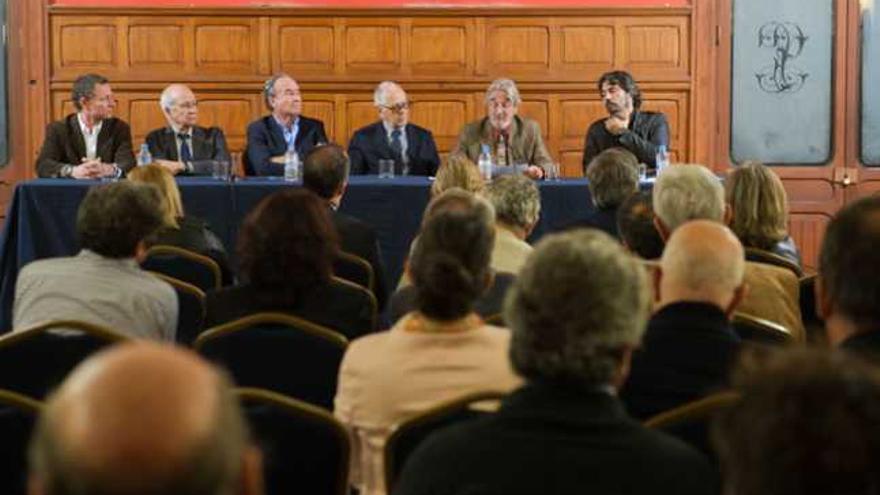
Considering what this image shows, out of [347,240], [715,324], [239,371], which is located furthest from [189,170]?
[715,324]

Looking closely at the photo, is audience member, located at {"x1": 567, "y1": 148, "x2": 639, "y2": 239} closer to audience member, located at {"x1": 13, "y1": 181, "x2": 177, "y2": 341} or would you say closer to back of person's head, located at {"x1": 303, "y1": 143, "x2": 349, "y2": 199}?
back of person's head, located at {"x1": 303, "y1": 143, "x2": 349, "y2": 199}

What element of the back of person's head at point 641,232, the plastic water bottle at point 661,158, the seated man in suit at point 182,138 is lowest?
the back of person's head at point 641,232

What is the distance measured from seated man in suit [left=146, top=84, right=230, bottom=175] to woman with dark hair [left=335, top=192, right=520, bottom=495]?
5078mm

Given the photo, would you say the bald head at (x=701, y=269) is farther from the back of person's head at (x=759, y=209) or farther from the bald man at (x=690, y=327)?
the back of person's head at (x=759, y=209)

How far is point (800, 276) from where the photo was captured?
446 centimetres

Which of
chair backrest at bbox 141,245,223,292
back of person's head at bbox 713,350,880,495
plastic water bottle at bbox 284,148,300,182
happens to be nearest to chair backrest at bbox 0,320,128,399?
chair backrest at bbox 141,245,223,292

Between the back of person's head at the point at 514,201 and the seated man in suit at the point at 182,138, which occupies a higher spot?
the seated man in suit at the point at 182,138

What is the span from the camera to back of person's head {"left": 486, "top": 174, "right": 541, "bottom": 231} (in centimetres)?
471

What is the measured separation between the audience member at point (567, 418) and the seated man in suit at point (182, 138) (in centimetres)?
583

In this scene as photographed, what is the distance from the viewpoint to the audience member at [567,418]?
1893 millimetres

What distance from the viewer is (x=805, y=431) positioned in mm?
1301

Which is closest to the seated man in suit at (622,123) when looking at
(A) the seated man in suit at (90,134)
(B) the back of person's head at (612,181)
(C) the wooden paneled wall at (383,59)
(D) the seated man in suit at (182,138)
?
(C) the wooden paneled wall at (383,59)

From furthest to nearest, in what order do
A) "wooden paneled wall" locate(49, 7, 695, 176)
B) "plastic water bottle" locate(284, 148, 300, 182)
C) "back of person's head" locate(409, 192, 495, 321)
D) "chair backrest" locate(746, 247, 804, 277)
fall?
"wooden paneled wall" locate(49, 7, 695, 176) → "plastic water bottle" locate(284, 148, 300, 182) → "chair backrest" locate(746, 247, 804, 277) → "back of person's head" locate(409, 192, 495, 321)

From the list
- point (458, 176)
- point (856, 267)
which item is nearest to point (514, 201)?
point (458, 176)
